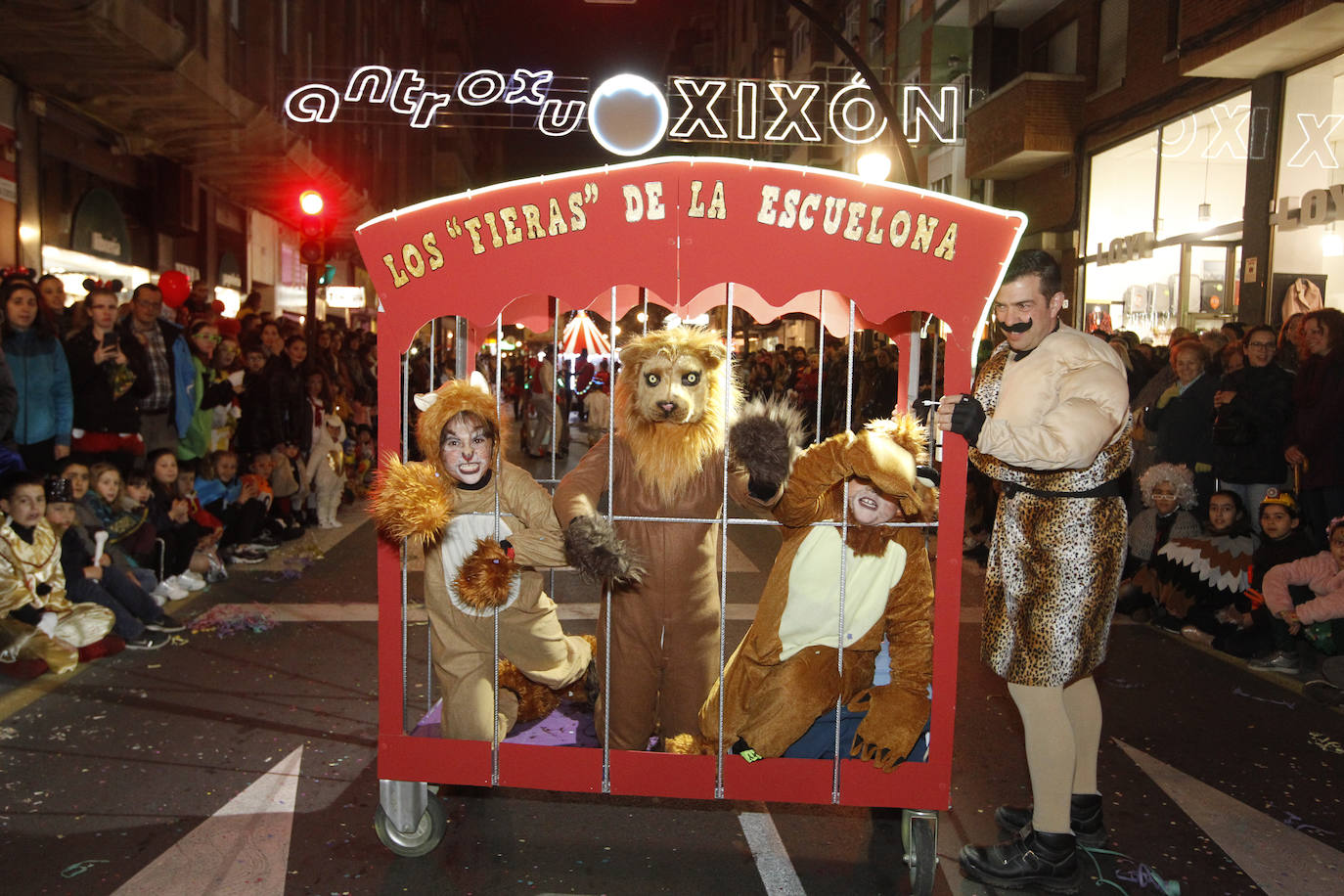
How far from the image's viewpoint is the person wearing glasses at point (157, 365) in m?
7.62

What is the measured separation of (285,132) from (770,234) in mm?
13719

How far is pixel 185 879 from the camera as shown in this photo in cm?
351

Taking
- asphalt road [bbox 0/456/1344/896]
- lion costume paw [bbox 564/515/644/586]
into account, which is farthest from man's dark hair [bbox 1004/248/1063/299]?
asphalt road [bbox 0/456/1344/896]

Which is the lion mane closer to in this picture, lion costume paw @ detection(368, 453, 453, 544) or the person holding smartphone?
lion costume paw @ detection(368, 453, 453, 544)

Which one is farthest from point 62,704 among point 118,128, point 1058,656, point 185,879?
point 118,128

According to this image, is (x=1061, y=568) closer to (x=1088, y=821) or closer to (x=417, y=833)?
(x=1088, y=821)

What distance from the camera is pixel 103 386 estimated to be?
284 inches

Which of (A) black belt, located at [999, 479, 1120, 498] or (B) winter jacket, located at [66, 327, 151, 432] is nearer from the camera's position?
(A) black belt, located at [999, 479, 1120, 498]

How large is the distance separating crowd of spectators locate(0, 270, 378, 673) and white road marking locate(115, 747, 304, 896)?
216 centimetres

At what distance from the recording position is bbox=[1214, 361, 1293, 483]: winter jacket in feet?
23.0

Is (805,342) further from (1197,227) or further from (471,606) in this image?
(471,606)

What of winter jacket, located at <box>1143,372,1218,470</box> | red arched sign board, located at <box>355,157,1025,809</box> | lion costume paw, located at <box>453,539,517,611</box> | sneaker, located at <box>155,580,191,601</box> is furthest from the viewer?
winter jacket, located at <box>1143,372,1218,470</box>

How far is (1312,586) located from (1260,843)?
8.13 feet

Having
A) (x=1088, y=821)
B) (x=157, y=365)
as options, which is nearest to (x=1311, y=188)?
(x=1088, y=821)
